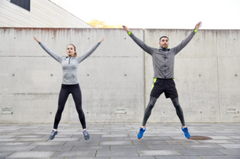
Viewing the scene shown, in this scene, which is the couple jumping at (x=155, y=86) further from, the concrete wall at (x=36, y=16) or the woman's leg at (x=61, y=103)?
the concrete wall at (x=36, y=16)

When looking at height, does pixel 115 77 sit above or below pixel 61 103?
above

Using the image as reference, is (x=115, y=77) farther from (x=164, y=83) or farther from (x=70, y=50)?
(x=164, y=83)

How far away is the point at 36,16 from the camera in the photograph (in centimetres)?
1805

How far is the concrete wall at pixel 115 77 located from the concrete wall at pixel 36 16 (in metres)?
8.72

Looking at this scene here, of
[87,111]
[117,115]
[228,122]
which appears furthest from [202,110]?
[87,111]

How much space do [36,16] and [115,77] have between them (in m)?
14.0

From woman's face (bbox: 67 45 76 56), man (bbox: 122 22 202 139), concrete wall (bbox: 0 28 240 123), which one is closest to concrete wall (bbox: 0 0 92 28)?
concrete wall (bbox: 0 28 240 123)

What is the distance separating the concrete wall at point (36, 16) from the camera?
1470 centimetres

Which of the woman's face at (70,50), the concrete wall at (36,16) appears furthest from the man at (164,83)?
the concrete wall at (36,16)

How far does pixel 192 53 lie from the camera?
7.58 meters

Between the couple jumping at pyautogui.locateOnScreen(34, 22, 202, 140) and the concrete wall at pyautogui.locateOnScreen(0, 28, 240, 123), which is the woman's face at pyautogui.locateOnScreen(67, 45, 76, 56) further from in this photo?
the concrete wall at pyautogui.locateOnScreen(0, 28, 240, 123)

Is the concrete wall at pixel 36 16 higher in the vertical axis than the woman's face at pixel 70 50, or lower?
higher

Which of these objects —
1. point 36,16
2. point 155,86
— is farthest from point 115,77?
point 36,16

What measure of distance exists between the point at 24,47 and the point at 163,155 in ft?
21.6
